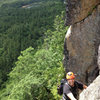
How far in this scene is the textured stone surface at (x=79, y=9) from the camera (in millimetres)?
9234

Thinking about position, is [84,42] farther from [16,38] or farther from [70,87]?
[16,38]

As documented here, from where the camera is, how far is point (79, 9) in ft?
31.5

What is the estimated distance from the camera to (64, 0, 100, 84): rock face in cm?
946

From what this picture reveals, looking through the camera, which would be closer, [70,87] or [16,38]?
[70,87]

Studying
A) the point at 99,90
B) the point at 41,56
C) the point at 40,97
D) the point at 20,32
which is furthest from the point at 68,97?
the point at 20,32

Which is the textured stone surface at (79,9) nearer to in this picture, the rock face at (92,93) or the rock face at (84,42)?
the rock face at (84,42)

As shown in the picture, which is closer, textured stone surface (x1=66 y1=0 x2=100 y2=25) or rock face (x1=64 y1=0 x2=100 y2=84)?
textured stone surface (x1=66 y1=0 x2=100 y2=25)

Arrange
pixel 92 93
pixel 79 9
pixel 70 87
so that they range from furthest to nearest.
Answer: pixel 79 9
pixel 70 87
pixel 92 93

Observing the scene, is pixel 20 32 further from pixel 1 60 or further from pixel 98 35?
pixel 98 35

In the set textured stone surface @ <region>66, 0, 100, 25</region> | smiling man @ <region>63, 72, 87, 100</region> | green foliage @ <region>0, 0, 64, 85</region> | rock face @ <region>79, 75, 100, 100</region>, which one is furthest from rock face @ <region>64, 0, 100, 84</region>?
green foliage @ <region>0, 0, 64, 85</region>

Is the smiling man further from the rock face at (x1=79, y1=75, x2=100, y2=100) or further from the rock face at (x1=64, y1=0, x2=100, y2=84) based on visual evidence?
the rock face at (x1=64, y1=0, x2=100, y2=84)

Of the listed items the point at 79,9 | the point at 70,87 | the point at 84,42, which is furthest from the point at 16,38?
the point at 70,87

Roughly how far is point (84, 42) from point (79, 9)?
8.28 ft

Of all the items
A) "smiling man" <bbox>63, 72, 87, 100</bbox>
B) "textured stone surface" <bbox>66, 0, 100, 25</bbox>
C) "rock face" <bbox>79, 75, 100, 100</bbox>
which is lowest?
"smiling man" <bbox>63, 72, 87, 100</bbox>
